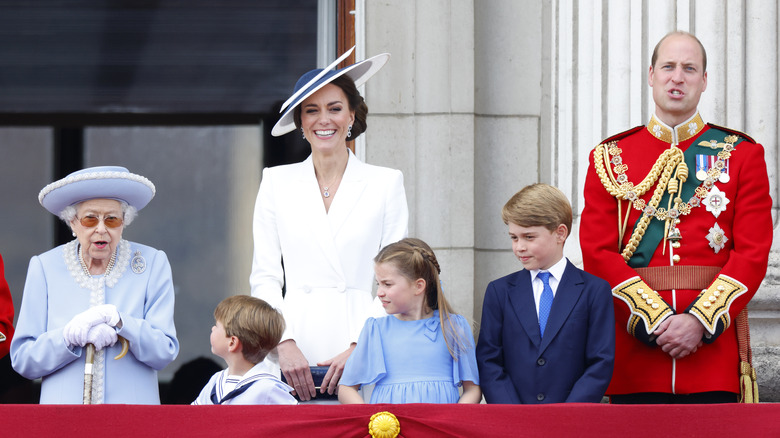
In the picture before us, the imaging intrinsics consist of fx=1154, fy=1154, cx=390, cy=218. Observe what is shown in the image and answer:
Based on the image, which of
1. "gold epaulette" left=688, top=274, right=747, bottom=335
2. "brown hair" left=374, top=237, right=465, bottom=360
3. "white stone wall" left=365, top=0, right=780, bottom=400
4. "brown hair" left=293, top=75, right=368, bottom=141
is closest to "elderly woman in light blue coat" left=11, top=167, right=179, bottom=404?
"brown hair" left=293, top=75, right=368, bottom=141

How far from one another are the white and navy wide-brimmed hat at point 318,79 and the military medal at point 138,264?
0.73m

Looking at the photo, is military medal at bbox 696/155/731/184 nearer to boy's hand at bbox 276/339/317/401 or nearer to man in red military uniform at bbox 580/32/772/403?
man in red military uniform at bbox 580/32/772/403

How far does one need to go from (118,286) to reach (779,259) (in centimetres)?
279

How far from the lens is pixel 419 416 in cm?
321

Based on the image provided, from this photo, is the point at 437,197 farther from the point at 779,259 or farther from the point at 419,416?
the point at 419,416

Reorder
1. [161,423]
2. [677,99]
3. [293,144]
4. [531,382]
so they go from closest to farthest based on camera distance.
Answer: [161,423] → [531,382] → [677,99] → [293,144]

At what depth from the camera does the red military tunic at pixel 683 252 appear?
381 cm

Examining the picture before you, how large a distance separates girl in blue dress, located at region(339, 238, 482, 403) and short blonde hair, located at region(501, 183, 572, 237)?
0.32 m

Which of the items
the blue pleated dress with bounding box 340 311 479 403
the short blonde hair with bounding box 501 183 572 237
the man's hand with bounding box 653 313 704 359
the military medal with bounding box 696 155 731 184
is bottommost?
the blue pleated dress with bounding box 340 311 479 403

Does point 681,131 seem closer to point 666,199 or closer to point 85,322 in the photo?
point 666,199

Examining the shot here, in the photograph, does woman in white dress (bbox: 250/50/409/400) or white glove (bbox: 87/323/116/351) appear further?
woman in white dress (bbox: 250/50/409/400)

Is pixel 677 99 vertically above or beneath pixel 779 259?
above

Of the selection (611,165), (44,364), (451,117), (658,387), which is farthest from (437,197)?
(44,364)

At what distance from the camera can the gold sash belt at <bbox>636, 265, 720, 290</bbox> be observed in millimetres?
3881
